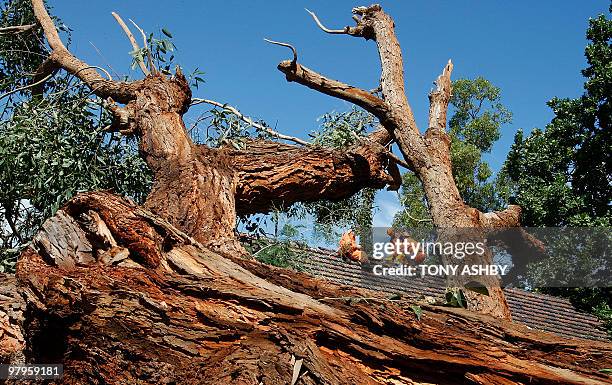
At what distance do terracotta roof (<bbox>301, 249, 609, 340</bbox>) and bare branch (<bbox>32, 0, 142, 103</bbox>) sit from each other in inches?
166

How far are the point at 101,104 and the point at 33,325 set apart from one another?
318cm

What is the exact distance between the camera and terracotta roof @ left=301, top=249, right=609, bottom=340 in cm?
1015

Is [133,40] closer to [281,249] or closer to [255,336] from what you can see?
[281,249]

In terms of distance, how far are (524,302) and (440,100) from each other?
759 centimetres

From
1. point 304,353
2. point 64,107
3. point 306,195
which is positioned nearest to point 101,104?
point 64,107

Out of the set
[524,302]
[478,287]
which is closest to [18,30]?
[478,287]

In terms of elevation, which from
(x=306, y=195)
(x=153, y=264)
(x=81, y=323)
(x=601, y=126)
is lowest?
(x=81, y=323)

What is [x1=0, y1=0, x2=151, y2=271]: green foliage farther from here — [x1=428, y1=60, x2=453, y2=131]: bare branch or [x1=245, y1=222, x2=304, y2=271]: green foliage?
[x1=428, y1=60, x2=453, y2=131]: bare branch

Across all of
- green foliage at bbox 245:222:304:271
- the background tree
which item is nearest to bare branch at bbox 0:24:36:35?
green foliage at bbox 245:222:304:271

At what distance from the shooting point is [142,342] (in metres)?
3.28

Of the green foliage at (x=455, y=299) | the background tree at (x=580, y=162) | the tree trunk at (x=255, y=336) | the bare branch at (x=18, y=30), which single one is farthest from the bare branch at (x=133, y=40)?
the background tree at (x=580, y=162)

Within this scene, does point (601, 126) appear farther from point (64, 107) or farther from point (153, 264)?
point (153, 264)

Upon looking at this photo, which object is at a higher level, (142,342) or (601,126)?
(601,126)

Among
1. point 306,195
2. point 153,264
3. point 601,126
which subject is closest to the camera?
point 153,264
